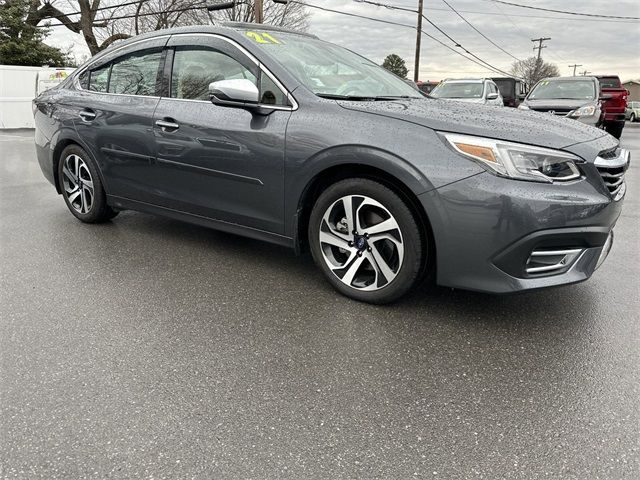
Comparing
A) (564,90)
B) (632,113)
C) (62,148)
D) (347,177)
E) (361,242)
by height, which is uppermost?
(564,90)

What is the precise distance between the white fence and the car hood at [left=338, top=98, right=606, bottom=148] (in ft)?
52.6

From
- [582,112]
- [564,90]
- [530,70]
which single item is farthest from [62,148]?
[530,70]

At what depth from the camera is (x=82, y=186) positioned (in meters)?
4.61

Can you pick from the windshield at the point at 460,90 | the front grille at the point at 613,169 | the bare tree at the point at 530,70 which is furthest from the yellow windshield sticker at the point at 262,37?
the bare tree at the point at 530,70

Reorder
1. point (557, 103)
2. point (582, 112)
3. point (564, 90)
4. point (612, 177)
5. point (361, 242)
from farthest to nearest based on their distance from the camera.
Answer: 1. point (564, 90)
2. point (557, 103)
3. point (582, 112)
4. point (361, 242)
5. point (612, 177)

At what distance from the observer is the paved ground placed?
184cm

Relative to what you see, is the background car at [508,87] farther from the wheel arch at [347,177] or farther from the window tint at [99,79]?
the wheel arch at [347,177]

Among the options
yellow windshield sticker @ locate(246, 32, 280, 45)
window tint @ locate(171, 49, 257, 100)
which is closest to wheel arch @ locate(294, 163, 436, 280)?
window tint @ locate(171, 49, 257, 100)

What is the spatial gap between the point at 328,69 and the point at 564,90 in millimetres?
10953

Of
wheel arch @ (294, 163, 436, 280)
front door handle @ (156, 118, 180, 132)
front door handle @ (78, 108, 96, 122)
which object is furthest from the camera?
front door handle @ (78, 108, 96, 122)

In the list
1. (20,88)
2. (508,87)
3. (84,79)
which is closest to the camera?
(84,79)

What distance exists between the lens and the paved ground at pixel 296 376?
1.84 meters

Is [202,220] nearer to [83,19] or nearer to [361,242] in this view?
[361,242]

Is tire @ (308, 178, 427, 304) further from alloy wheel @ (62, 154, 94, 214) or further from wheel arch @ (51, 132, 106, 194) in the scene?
alloy wheel @ (62, 154, 94, 214)
